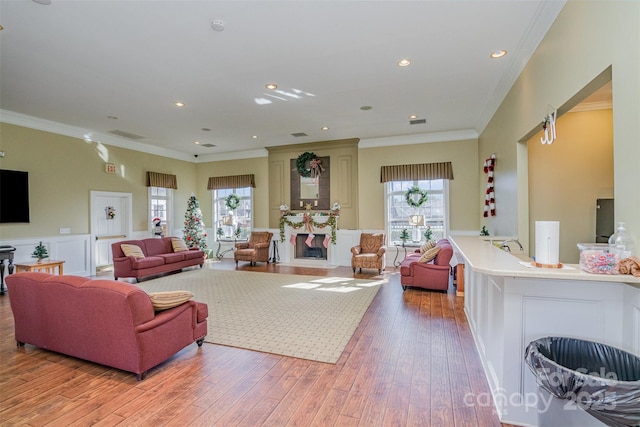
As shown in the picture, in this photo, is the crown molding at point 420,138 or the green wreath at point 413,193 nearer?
the crown molding at point 420,138

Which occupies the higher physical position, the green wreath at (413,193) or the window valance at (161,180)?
the window valance at (161,180)

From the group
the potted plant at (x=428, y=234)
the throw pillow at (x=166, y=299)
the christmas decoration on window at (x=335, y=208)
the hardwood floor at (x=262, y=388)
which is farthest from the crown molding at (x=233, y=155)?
the hardwood floor at (x=262, y=388)

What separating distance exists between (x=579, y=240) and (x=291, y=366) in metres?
4.37

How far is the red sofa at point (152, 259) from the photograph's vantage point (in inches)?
244

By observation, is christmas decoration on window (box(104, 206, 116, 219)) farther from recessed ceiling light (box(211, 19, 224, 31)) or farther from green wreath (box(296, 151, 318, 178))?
recessed ceiling light (box(211, 19, 224, 31))

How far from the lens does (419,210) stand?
24.6ft

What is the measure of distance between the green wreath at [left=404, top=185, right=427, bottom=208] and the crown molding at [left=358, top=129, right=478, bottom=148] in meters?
1.16

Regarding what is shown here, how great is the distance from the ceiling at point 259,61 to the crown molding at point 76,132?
28mm

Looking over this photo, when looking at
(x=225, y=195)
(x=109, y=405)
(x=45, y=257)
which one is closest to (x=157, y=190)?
(x=225, y=195)

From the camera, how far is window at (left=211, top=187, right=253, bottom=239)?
30.0 feet

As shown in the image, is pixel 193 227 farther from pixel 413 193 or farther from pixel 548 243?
pixel 548 243

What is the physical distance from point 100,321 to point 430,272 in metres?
4.63

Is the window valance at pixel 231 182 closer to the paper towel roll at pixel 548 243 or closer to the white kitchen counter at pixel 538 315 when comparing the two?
the white kitchen counter at pixel 538 315

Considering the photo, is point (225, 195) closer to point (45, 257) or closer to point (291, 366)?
point (45, 257)
